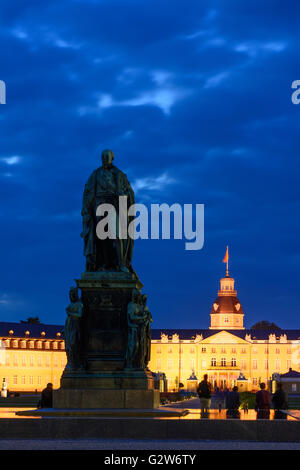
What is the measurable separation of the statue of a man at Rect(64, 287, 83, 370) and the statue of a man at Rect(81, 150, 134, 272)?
1328 millimetres

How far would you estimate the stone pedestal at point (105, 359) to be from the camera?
17.8m

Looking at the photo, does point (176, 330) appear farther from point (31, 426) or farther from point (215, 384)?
point (31, 426)

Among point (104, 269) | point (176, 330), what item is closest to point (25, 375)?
point (176, 330)

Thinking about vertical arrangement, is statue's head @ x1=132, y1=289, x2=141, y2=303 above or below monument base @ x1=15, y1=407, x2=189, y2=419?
above

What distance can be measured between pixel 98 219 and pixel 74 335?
2.94 metres

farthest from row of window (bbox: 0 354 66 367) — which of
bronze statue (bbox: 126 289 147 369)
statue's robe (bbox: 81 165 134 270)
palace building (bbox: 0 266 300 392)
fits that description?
bronze statue (bbox: 126 289 147 369)

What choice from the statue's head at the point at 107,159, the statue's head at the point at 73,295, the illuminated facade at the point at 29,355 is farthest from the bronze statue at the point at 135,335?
the illuminated facade at the point at 29,355

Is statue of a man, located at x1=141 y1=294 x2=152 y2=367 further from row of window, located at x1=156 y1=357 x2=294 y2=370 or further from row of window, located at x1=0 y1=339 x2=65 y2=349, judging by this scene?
row of window, located at x1=156 y1=357 x2=294 y2=370

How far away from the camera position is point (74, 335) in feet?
60.3

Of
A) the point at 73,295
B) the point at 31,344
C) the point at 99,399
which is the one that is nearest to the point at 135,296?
the point at 73,295

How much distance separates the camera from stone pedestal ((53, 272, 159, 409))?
701 inches

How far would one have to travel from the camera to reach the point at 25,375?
524ft

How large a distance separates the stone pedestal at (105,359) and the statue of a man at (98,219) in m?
0.64

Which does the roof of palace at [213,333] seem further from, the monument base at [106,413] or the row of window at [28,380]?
the monument base at [106,413]
